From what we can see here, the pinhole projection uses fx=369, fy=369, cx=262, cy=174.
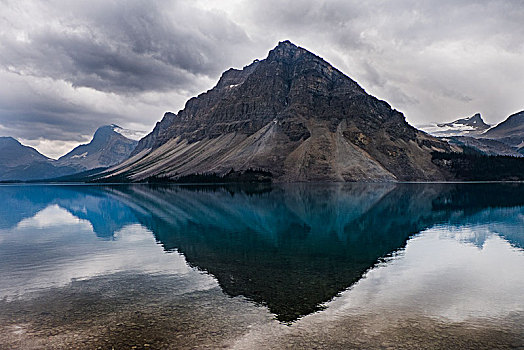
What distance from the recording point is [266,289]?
25.8 meters

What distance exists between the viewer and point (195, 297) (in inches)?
960

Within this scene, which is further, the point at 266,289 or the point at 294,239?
the point at 294,239

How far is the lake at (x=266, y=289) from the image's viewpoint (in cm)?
1823

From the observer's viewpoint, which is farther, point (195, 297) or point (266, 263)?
point (266, 263)

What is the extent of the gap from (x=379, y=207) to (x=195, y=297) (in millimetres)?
70241

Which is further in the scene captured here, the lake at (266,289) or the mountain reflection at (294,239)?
the mountain reflection at (294,239)

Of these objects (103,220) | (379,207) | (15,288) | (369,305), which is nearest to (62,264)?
(15,288)

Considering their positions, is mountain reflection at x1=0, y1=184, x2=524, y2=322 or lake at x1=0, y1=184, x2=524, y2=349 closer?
lake at x1=0, y1=184, x2=524, y2=349

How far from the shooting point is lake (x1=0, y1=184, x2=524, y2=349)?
1823cm

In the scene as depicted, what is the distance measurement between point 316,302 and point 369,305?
3200 mm

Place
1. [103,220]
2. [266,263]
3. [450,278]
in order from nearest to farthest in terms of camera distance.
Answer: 1. [450,278]
2. [266,263]
3. [103,220]

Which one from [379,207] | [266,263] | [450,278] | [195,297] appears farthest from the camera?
[379,207]

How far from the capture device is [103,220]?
74.3m

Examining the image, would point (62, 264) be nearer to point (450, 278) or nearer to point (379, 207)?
point (450, 278)
